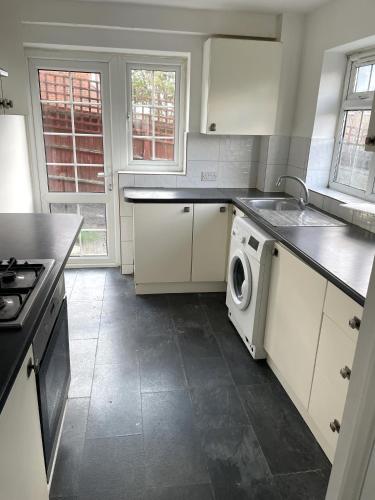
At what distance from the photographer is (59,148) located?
3369 mm

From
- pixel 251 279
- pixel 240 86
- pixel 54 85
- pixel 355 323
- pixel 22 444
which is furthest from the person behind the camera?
pixel 54 85

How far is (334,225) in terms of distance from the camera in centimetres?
234

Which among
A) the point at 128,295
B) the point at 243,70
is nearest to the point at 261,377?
the point at 128,295

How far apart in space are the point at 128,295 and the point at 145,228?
61cm

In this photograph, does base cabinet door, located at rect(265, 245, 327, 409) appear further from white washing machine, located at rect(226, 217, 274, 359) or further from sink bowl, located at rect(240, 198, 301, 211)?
sink bowl, located at rect(240, 198, 301, 211)

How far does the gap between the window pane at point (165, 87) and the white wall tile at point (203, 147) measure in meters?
0.39

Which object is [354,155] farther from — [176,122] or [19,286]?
[19,286]

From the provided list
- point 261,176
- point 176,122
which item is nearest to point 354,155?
point 261,176

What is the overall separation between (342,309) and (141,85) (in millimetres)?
2647

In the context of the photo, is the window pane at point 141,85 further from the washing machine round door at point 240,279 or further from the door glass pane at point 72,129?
the washing machine round door at point 240,279

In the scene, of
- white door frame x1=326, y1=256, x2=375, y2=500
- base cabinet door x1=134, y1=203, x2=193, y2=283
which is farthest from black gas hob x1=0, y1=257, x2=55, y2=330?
base cabinet door x1=134, y1=203, x2=193, y2=283

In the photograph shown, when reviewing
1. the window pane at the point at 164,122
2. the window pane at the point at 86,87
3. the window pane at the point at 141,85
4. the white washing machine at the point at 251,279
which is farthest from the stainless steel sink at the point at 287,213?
the window pane at the point at 86,87

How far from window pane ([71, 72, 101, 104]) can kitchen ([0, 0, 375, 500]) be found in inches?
0.7

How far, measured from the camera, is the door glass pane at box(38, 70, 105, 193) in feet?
10.5
